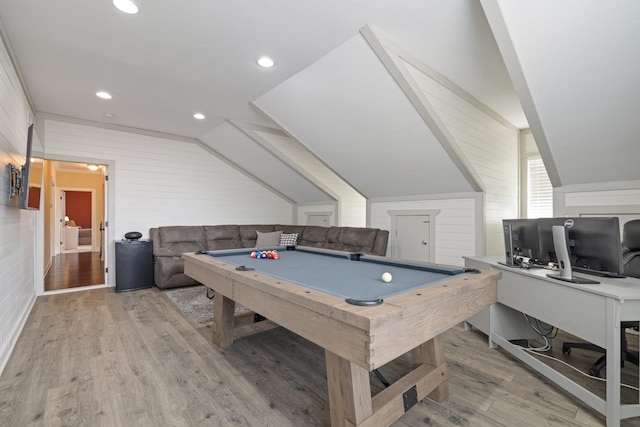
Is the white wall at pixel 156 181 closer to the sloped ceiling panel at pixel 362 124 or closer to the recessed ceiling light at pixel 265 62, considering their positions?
the sloped ceiling panel at pixel 362 124

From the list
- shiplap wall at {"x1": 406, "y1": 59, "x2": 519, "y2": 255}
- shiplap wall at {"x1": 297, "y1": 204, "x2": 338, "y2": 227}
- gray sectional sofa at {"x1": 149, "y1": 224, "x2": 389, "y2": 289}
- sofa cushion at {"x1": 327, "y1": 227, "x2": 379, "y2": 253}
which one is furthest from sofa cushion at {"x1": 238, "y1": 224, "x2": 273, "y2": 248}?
shiplap wall at {"x1": 406, "y1": 59, "x2": 519, "y2": 255}

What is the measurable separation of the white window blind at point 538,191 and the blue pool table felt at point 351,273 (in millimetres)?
3329

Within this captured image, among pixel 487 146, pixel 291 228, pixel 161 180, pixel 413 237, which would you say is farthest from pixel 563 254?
pixel 161 180

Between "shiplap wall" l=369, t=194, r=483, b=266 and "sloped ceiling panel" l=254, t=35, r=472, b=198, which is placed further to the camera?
"shiplap wall" l=369, t=194, r=483, b=266

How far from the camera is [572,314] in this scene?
1.88 m

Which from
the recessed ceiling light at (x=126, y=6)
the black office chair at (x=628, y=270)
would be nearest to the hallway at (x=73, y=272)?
the recessed ceiling light at (x=126, y=6)

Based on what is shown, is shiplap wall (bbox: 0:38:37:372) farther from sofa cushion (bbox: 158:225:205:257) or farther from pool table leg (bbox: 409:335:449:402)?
pool table leg (bbox: 409:335:449:402)

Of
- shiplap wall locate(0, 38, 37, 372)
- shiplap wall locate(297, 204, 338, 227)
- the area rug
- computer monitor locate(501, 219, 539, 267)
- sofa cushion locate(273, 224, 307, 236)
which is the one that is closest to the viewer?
shiplap wall locate(0, 38, 37, 372)

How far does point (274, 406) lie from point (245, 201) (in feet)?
16.0

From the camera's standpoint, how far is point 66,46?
2.60 m

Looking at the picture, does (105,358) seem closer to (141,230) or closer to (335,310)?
(335,310)

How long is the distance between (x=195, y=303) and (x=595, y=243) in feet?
13.0

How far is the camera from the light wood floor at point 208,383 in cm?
171

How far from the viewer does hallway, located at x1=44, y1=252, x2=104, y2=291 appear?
476cm
